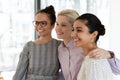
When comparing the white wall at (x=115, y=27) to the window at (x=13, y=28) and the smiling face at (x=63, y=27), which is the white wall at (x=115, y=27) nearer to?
the window at (x=13, y=28)

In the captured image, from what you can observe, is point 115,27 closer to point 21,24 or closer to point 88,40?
point 21,24

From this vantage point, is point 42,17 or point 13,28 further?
point 13,28

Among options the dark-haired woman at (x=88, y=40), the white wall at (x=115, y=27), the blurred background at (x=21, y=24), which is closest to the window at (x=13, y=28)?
the blurred background at (x=21, y=24)

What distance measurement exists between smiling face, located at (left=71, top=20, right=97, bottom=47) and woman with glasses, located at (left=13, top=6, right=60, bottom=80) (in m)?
0.29

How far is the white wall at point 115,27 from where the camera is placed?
317 centimetres

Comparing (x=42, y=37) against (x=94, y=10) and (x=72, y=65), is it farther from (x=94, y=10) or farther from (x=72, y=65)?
(x=94, y=10)

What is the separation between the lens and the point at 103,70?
1384mm

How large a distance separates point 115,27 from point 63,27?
1.66 metres

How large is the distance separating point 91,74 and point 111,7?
6.69 feet

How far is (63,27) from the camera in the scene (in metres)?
1.70

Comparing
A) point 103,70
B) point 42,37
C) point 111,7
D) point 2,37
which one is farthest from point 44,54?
point 111,7

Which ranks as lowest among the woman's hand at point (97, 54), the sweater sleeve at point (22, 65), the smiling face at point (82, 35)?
the sweater sleeve at point (22, 65)

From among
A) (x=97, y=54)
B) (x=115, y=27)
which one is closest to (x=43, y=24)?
(x=97, y=54)

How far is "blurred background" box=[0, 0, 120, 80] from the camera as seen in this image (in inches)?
121
